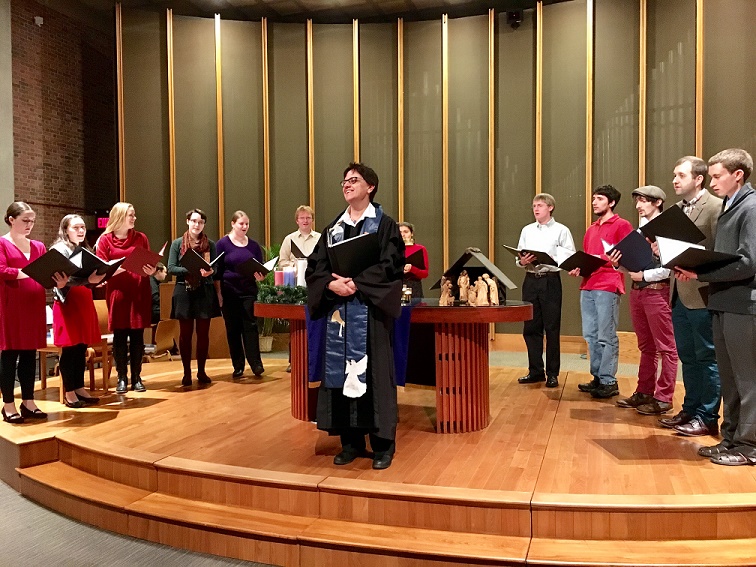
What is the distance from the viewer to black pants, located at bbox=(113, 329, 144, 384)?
195 inches

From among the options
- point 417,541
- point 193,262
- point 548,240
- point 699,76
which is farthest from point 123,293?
point 699,76

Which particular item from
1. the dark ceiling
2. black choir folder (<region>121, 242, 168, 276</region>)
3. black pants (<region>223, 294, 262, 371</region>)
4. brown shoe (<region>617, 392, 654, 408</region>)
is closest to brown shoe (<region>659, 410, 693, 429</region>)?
Result: brown shoe (<region>617, 392, 654, 408</region>)

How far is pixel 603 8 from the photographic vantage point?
7.62 metres

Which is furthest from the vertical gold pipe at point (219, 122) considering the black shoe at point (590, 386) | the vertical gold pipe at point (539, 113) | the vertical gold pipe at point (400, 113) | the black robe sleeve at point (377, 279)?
the black robe sleeve at point (377, 279)

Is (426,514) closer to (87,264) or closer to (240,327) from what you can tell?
(87,264)

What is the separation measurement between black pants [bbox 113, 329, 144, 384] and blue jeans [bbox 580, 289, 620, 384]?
323cm

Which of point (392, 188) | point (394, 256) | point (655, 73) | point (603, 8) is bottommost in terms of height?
point (394, 256)

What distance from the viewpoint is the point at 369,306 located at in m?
3.22

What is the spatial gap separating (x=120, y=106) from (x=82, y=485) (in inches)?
245

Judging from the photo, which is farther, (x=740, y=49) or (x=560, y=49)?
(x=560, y=49)

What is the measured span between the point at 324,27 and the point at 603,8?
339 cm

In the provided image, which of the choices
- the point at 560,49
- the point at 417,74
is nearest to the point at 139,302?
the point at 417,74

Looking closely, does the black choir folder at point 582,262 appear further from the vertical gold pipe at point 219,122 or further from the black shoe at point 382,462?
the vertical gold pipe at point 219,122

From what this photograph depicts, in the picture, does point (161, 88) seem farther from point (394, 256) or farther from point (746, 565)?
point (746, 565)
